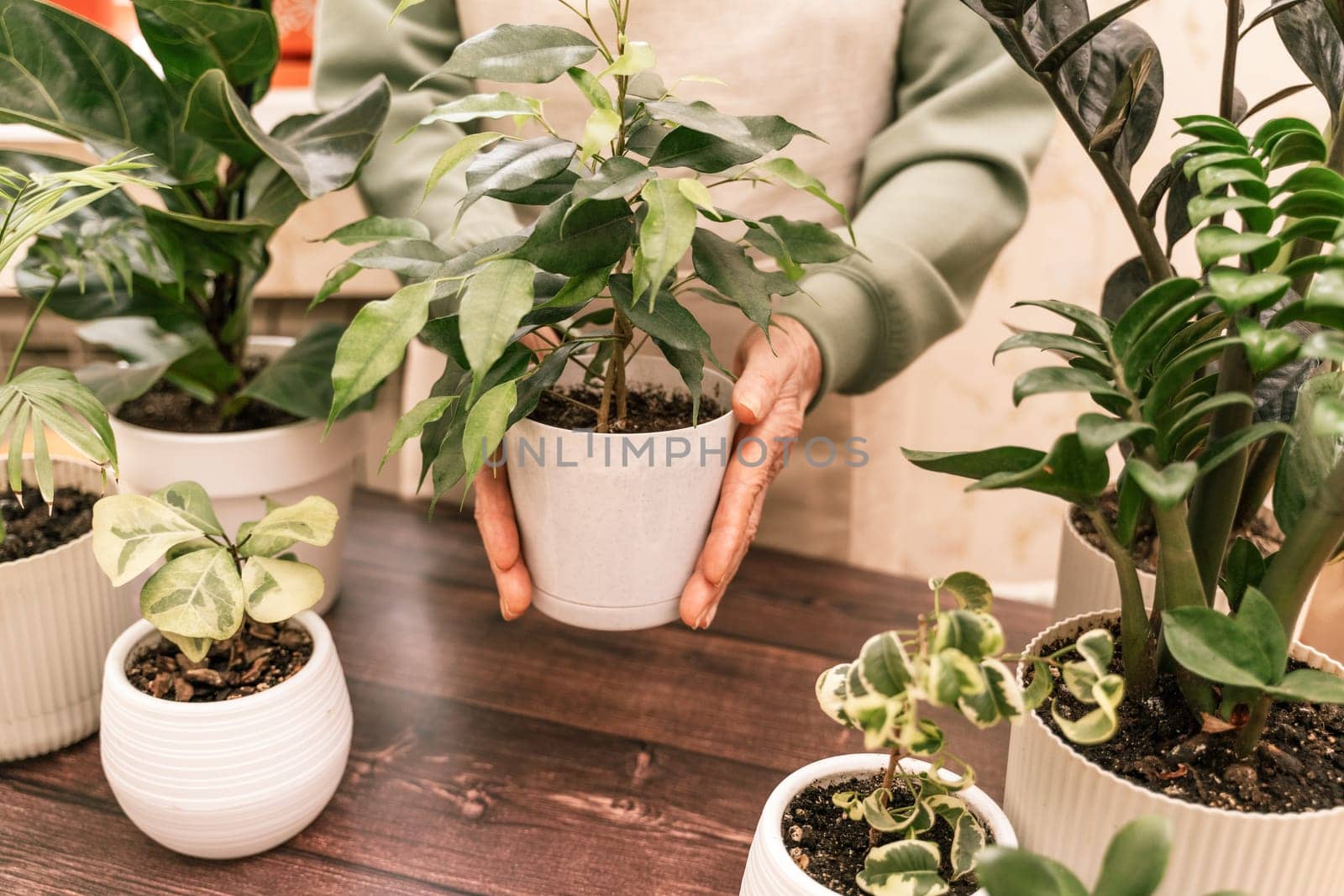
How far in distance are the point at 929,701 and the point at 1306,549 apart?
0.20 meters

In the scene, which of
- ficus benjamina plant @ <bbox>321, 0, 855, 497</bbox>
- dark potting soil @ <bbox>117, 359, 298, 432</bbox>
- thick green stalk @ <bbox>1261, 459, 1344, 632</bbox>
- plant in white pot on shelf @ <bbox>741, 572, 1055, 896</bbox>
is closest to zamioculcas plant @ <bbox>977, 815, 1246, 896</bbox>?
plant in white pot on shelf @ <bbox>741, 572, 1055, 896</bbox>

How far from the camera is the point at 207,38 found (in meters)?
0.77

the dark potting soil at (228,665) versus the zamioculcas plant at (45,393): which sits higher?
the zamioculcas plant at (45,393)

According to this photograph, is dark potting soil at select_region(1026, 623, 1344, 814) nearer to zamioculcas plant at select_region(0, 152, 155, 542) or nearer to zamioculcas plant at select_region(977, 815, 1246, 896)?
zamioculcas plant at select_region(977, 815, 1246, 896)

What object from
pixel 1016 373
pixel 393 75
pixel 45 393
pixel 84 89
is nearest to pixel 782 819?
pixel 45 393

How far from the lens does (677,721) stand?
81 cm

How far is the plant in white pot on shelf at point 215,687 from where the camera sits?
24.3 inches

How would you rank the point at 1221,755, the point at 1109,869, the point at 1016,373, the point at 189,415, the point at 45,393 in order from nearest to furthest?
the point at 1109,869
the point at 1221,755
the point at 45,393
the point at 189,415
the point at 1016,373

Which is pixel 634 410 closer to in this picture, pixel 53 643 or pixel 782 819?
pixel 782 819

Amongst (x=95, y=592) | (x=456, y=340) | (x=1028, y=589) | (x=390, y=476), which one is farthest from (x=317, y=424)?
(x=1028, y=589)

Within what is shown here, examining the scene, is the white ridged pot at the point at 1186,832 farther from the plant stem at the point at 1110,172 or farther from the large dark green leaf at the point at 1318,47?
the large dark green leaf at the point at 1318,47

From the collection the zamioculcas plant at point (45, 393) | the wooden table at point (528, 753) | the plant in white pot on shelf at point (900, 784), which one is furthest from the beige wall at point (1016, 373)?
the zamioculcas plant at point (45, 393)

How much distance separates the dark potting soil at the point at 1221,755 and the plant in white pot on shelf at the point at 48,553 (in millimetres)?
598

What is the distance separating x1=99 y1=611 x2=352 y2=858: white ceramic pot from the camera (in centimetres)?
61
